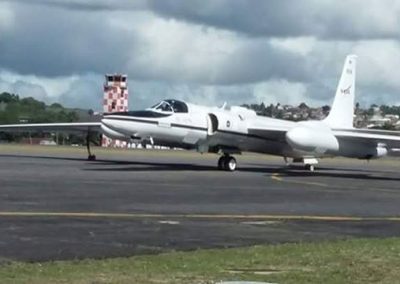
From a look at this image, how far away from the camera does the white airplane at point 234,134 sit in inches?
1553

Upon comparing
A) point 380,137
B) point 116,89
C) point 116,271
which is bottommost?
point 116,271

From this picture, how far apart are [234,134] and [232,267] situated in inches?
1128

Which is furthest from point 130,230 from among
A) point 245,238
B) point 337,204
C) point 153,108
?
point 153,108

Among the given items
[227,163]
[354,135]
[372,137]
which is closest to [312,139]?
[354,135]

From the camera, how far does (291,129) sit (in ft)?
134

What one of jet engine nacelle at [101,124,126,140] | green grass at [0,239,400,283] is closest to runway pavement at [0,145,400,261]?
green grass at [0,239,400,283]

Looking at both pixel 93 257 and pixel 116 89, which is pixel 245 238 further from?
pixel 116 89

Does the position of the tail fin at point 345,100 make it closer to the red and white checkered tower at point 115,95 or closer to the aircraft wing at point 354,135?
the aircraft wing at point 354,135

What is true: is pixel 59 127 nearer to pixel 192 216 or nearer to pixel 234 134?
pixel 234 134

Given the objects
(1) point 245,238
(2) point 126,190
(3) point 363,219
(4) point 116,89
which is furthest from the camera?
Answer: (4) point 116,89

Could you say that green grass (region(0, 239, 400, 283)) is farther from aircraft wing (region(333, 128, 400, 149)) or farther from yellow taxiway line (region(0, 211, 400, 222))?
aircraft wing (region(333, 128, 400, 149))

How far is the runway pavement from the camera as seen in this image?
14.4m

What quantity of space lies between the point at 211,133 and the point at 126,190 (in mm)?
14659

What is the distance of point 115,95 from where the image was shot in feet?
277
